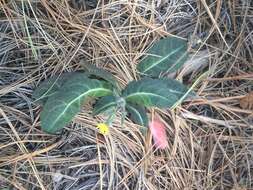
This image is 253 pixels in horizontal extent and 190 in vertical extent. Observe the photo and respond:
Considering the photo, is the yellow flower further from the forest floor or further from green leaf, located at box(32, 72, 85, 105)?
green leaf, located at box(32, 72, 85, 105)

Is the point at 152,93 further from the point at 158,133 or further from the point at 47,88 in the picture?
the point at 47,88

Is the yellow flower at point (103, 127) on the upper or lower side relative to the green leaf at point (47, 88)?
lower

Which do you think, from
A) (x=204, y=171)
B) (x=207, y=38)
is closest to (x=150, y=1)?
(x=207, y=38)

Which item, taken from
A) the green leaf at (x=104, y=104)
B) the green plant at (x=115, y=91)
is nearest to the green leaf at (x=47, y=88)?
the green plant at (x=115, y=91)

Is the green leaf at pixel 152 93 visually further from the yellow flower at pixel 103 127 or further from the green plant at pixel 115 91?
the yellow flower at pixel 103 127

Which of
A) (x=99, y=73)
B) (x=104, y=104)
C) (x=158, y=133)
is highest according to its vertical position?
(x=99, y=73)

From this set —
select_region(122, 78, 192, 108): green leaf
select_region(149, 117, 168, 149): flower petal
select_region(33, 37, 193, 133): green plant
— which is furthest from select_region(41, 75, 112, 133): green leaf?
select_region(149, 117, 168, 149): flower petal

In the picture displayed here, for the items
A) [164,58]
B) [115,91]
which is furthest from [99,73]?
[164,58]
